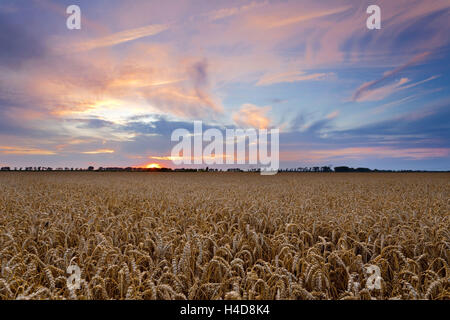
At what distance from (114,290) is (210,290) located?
4.23ft

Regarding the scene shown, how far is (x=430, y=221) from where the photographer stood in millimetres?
6105

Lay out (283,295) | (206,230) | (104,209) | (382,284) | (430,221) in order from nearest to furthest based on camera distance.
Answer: (283,295) < (382,284) < (206,230) < (430,221) < (104,209)

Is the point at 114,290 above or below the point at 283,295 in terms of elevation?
below
